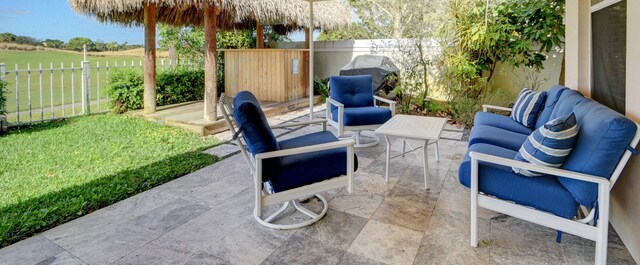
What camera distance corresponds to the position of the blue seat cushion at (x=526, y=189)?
80.0 inches

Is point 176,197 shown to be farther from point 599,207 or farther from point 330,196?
point 599,207

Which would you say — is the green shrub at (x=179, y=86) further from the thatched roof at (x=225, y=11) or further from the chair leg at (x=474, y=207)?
the chair leg at (x=474, y=207)

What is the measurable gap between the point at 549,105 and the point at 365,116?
206 cm

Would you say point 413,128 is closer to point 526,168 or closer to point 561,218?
point 526,168

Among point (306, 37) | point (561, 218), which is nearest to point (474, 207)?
point (561, 218)

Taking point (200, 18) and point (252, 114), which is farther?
point (200, 18)

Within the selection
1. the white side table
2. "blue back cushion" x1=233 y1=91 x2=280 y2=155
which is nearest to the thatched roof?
the white side table

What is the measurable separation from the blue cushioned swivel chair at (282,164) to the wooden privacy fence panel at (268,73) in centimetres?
541

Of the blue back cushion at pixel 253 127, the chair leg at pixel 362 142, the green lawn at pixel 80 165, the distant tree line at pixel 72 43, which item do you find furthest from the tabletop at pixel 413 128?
the distant tree line at pixel 72 43

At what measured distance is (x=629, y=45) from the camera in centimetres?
230

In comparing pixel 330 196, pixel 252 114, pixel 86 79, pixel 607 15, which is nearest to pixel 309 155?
pixel 252 114

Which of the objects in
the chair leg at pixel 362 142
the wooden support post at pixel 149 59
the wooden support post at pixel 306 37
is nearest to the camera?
the chair leg at pixel 362 142

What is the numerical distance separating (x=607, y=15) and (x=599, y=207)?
2.06 meters

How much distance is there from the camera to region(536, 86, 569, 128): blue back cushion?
3422 millimetres
